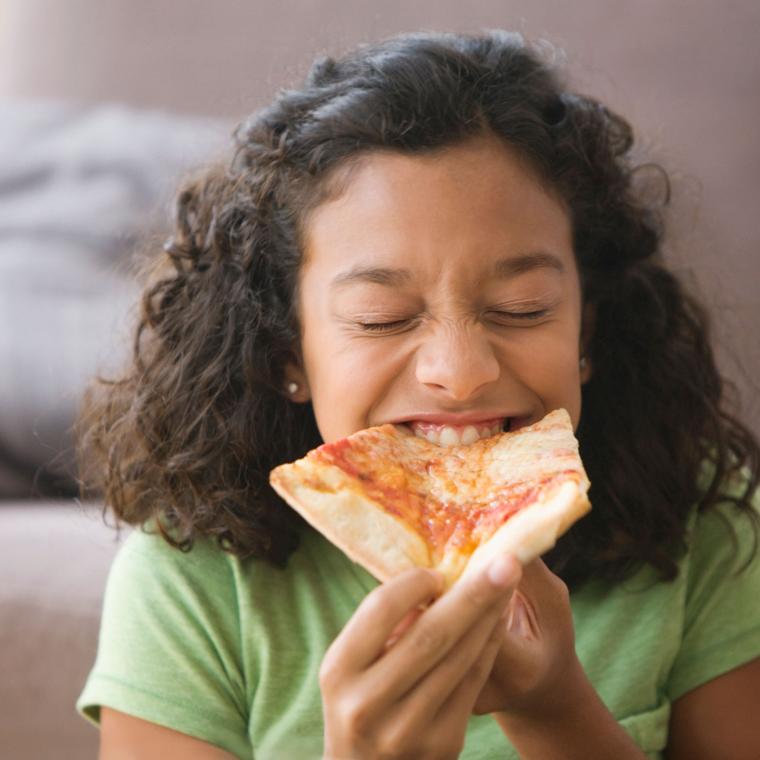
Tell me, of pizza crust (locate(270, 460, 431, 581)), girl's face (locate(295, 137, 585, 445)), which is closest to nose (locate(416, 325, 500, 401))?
girl's face (locate(295, 137, 585, 445))

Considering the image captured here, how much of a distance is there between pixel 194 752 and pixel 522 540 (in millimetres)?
580

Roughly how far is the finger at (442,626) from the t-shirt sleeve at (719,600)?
546mm

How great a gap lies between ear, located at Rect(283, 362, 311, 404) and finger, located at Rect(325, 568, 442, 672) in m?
0.51

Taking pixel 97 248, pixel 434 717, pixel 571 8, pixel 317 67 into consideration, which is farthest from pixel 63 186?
pixel 434 717

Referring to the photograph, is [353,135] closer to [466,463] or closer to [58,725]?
[466,463]

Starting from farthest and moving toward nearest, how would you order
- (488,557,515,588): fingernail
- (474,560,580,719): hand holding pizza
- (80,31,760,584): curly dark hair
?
(80,31,760,584): curly dark hair < (474,560,580,719): hand holding pizza < (488,557,515,588): fingernail

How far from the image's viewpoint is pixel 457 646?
100 cm

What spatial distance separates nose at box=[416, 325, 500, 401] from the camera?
3.90ft

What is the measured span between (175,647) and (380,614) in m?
0.52

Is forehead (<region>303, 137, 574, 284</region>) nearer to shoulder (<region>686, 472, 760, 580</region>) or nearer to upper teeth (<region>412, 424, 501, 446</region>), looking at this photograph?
upper teeth (<region>412, 424, 501, 446</region>)

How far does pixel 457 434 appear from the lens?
1238 millimetres

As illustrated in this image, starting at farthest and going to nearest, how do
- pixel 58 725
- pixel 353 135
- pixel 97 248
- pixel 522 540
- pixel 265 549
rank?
pixel 97 248 < pixel 58 725 < pixel 265 549 < pixel 353 135 < pixel 522 540

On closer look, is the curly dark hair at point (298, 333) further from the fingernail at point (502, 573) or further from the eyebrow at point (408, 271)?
the fingernail at point (502, 573)

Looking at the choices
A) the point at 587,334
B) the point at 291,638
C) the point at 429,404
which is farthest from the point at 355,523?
the point at 587,334
